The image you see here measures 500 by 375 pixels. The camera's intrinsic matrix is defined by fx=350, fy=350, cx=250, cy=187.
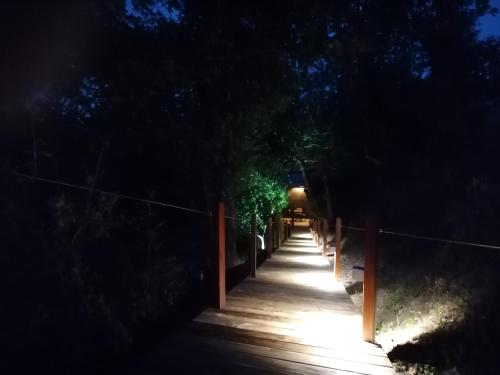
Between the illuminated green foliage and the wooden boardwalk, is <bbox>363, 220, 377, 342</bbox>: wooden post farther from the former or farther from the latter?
the illuminated green foliage

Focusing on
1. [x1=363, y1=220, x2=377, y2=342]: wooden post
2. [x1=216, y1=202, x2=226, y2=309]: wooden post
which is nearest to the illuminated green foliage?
[x1=216, y1=202, x2=226, y2=309]: wooden post

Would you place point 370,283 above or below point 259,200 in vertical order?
below

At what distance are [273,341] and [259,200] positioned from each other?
815 cm

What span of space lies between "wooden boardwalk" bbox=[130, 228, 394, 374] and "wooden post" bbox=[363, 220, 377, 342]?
0.14m

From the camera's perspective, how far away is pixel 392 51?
41.1 feet

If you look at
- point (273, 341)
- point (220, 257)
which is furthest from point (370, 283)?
point (220, 257)

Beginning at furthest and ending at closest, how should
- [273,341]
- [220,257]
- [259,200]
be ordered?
[259,200]
[220,257]
[273,341]

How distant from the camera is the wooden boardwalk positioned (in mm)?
2830

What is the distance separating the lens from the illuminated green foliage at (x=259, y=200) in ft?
36.3

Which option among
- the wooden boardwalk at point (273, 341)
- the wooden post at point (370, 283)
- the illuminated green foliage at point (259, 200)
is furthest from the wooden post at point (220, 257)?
the illuminated green foliage at point (259, 200)

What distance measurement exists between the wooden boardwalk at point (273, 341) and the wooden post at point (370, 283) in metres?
0.14

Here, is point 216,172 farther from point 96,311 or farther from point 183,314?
point 96,311

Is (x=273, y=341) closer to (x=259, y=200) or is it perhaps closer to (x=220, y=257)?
(x=220, y=257)

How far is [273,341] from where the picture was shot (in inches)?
131
